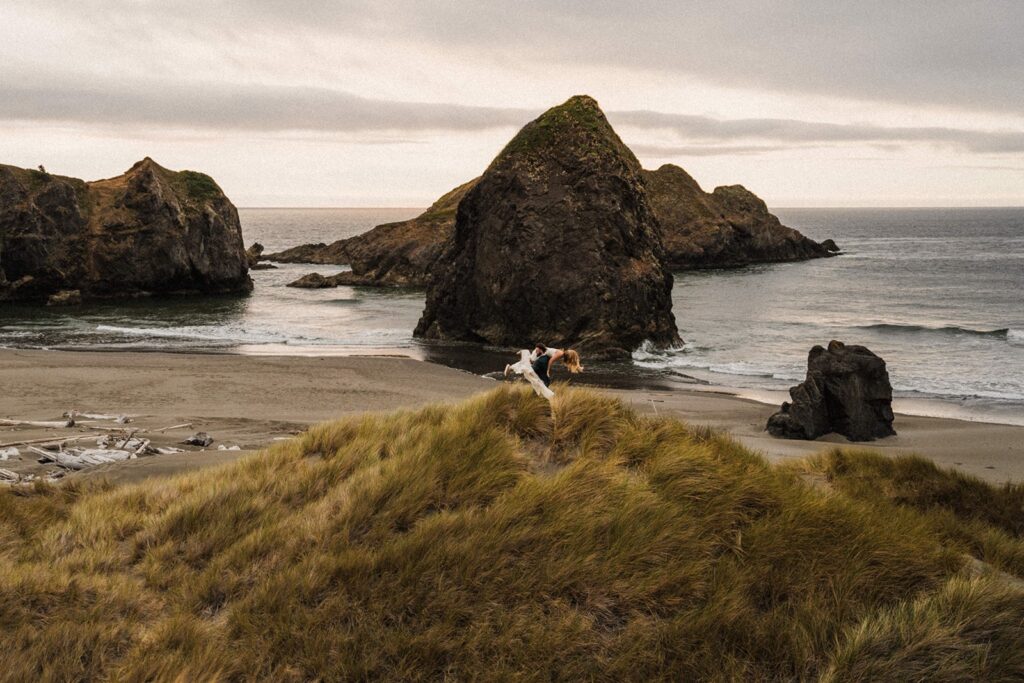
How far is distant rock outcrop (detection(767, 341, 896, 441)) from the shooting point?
1652cm

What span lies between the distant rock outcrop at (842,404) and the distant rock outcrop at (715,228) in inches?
2575

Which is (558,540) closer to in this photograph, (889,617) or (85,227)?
(889,617)

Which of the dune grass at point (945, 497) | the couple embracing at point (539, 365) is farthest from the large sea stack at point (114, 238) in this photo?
the dune grass at point (945, 497)

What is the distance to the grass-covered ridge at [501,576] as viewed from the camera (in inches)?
174

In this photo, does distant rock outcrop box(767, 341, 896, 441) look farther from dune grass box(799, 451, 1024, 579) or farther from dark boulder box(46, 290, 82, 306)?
dark boulder box(46, 290, 82, 306)

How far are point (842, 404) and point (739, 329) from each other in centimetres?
2134

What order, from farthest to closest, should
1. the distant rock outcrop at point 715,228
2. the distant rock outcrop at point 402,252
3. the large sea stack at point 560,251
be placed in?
the distant rock outcrop at point 715,228
the distant rock outcrop at point 402,252
the large sea stack at point 560,251

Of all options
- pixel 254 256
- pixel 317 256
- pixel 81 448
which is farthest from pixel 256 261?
pixel 81 448

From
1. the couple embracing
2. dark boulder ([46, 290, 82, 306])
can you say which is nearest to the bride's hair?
the couple embracing

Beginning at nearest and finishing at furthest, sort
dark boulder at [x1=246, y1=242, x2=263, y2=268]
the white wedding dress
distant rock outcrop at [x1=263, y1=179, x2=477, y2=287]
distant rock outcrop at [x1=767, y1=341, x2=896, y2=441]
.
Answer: the white wedding dress, distant rock outcrop at [x1=767, y1=341, x2=896, y2=441], distant rock outcrop at [x1=263, y1=179, x2=477, y2=287], dark boulder at [x1=246, y1=242, x2=263, y2=268]

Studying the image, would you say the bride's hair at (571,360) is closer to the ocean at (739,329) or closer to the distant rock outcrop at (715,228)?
the ocean at (739,329)

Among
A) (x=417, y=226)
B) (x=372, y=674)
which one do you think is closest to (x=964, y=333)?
(x=372, y=674)

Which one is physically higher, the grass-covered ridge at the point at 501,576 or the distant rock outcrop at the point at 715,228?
the distant rock outcrop at the point at 715,228

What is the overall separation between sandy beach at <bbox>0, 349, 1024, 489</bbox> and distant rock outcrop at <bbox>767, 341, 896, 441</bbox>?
424 millimetres
